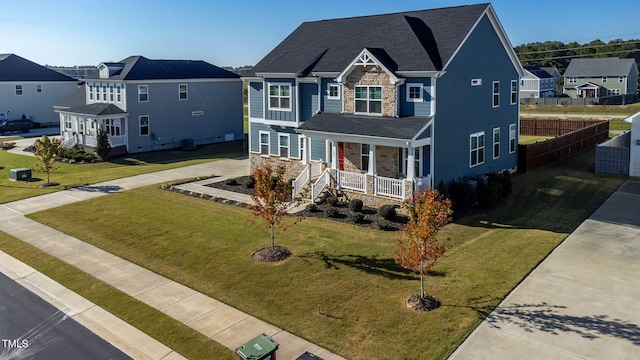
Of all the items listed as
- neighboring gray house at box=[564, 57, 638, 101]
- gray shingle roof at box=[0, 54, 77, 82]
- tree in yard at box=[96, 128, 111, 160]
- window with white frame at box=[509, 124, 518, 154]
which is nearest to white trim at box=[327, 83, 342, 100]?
window with white frame at box=[509, 124, 518, 154]

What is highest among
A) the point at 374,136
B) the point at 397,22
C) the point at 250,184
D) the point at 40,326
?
the point at 397,22

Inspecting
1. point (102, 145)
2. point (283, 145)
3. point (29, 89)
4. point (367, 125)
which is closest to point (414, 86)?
point (367, 125)

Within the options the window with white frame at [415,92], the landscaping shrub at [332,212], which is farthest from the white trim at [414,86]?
the landscaping shrub at [332,212]

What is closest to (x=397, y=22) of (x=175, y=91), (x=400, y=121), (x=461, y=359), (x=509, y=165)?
(x=400, y=121)

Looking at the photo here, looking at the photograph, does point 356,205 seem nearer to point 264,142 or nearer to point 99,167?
point 264,142

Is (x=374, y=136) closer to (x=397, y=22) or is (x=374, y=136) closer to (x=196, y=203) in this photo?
(x=397, y=22)

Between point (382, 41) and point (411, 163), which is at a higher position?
point (382, 41)

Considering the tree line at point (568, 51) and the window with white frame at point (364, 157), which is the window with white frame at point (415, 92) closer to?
the window with white frame at point (364, 157)
